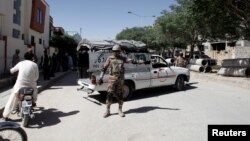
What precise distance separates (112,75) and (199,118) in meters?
2.58

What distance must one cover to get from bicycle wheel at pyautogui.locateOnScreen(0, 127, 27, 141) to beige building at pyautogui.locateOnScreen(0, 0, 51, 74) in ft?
35.0

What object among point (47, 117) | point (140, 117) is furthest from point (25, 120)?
point (140, 117)

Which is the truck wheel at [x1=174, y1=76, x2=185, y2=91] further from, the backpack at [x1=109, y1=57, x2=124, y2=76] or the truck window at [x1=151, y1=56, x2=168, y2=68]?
the backpack at [x1=109, y1=57, x2=124, y2=76]

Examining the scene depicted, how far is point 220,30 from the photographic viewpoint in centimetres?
2242

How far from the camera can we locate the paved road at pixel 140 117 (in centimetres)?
679

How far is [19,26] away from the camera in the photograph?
23.0m

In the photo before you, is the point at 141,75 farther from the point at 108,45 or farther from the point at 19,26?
the point at 19,26

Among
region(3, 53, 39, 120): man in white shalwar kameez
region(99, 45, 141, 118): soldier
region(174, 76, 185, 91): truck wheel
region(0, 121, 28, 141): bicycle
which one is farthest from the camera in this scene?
region(174, 76, 185, 91): truck wheel

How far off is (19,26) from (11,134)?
18.9m

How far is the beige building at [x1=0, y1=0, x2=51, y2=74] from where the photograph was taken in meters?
16.9

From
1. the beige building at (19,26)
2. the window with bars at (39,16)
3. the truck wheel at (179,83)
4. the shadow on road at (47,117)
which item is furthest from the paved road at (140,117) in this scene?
the window with bars at (39,16)

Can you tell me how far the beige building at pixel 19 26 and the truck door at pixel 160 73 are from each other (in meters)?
7.60

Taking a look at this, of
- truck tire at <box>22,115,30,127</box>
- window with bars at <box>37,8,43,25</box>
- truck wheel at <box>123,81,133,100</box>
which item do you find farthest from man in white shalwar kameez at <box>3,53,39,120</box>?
window with bars at <box>37,8,43,25</box>

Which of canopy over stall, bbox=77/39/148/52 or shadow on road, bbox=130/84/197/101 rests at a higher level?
canopy over stall, bbox=77/39/148/52
